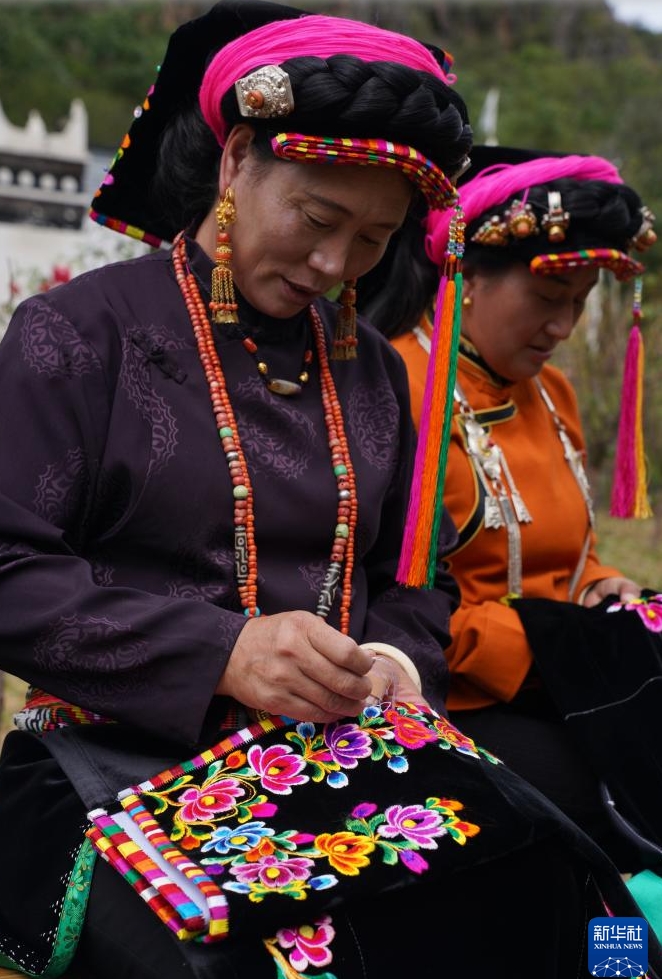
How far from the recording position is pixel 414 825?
5.19 feet

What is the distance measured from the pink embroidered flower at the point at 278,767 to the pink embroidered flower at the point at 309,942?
0.20 metres

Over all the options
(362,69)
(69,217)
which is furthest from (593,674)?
(69,217)

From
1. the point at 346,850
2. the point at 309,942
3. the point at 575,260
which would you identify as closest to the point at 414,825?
the point at 346,850

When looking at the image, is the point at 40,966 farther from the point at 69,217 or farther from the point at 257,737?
the point at 69,217

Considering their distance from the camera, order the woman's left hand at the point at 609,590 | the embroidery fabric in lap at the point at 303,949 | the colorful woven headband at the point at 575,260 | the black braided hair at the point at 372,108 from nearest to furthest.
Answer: the embroidery fabric in lap at the point at 303,949, the black braided hair at the point at 372,108, the colorful woven headband at the point at 575,260, the woman's left hand at the point at 609,590

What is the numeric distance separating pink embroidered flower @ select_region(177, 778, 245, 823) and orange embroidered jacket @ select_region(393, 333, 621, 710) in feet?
3.57

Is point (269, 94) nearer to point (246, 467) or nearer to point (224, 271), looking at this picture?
point (224, 271)

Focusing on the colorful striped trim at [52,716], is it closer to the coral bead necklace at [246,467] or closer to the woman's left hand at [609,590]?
the coral bead necklace at [246,467]

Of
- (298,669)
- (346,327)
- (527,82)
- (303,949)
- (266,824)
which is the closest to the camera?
(303,949)

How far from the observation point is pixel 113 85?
92.4ft

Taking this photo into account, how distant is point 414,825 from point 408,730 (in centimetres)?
21

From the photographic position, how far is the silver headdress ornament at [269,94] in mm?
1800

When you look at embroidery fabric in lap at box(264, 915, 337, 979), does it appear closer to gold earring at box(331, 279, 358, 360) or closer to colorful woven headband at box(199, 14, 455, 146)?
gold earring at box(331, 279, 358, 360)

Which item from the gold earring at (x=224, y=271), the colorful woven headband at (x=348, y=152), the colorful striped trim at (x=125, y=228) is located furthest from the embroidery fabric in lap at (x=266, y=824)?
the colorful striped trim at (x=125, y=228)
